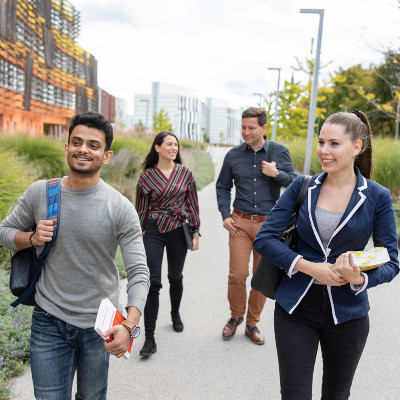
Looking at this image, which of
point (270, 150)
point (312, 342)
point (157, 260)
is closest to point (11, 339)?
point (157, 260)

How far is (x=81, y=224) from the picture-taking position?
7.12ft

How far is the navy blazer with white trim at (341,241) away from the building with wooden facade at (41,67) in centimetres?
1253

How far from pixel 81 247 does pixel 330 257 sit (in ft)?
3.90

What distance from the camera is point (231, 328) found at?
4.49 meters

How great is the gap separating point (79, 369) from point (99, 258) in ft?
1.83

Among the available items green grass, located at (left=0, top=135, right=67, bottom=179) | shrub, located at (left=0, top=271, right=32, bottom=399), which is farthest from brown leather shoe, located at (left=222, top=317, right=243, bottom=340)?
green grass, located at (left=0, top=135, right=67, bottom=179)

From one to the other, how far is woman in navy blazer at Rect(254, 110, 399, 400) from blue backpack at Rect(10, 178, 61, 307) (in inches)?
39.3

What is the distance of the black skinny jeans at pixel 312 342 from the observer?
2248mm

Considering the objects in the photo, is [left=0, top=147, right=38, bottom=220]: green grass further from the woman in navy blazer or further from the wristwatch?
the woman in navy blazer

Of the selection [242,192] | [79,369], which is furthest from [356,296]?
[242,192]

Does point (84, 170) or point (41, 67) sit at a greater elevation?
point (41, 67)

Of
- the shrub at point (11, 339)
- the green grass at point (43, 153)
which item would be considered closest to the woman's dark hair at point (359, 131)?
the shrub at point (11, 339)

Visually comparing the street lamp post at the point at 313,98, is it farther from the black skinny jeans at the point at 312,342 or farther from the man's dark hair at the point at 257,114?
the black skinny jeans at the point at 312,342

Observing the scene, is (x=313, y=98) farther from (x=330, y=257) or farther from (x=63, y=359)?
(x=63, y=359)
